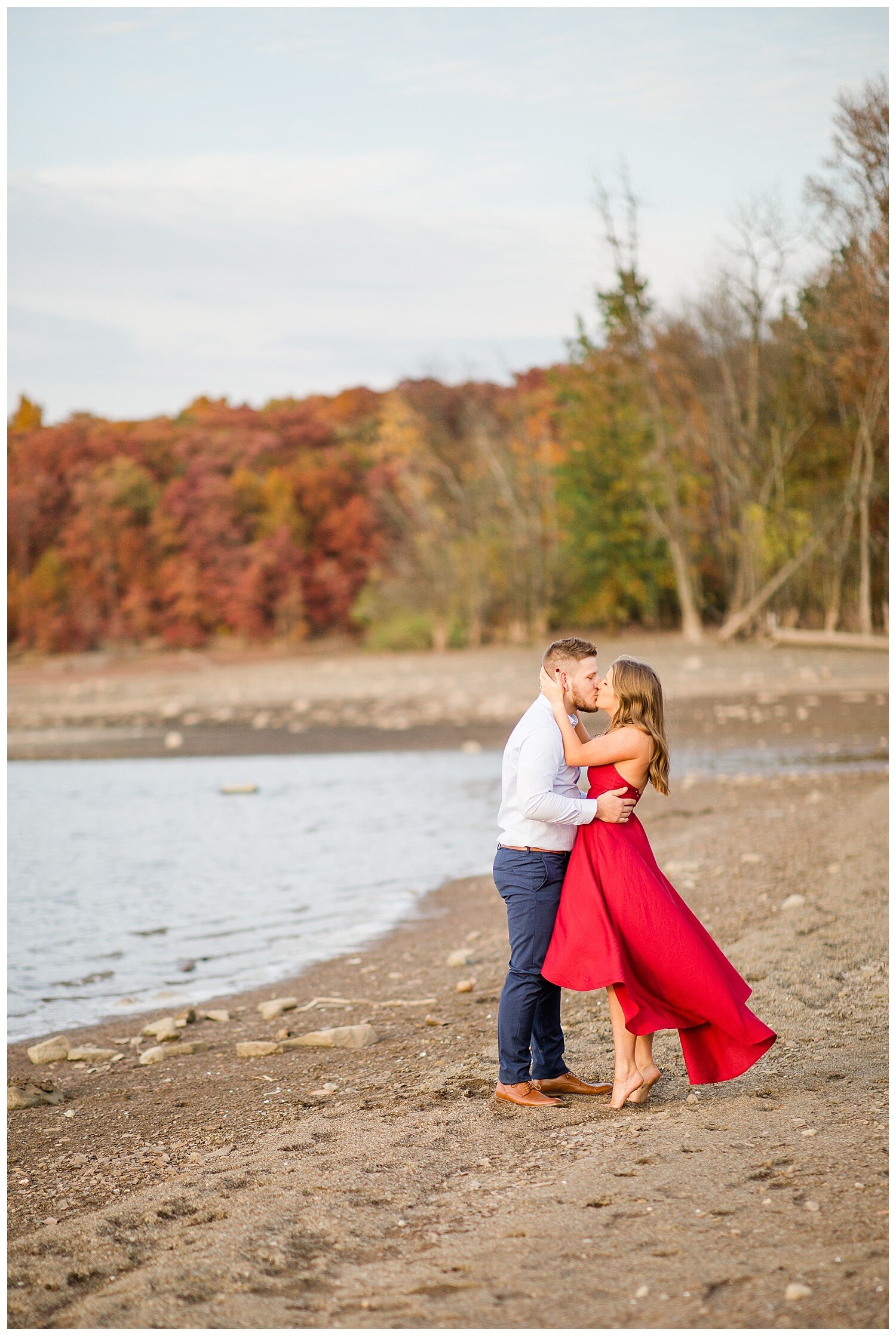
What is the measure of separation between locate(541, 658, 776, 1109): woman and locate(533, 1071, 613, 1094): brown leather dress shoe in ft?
0.40

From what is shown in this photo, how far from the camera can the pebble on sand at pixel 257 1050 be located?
5.95 meters

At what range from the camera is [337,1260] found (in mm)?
3432

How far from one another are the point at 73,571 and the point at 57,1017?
46894 millimetres

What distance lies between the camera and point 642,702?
4.60m

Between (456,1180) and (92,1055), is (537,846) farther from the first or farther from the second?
(92,1055)

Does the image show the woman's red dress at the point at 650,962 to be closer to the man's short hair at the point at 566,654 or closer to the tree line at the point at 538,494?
the man's short hair at the point at 566,654

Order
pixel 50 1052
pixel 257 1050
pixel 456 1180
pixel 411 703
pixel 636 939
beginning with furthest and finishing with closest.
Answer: pixel 411 703 < pixel 50 1052 < pixel 257 1050 < pixel 636 939 < pixel 456 1180

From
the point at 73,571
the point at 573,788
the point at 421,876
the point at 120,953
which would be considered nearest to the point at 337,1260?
the point at 573,788

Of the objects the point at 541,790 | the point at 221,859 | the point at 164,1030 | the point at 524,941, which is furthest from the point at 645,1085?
the point at 221,859

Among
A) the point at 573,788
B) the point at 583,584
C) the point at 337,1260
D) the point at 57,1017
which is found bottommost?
the point at 57,1017

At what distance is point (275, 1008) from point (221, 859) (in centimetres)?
534

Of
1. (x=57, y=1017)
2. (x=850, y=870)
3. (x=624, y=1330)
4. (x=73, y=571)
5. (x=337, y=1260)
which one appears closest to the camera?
(x=624, y=1330)

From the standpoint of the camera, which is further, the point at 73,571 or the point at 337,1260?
the point at 73,571

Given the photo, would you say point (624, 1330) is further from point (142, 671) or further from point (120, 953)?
point (142, 671)
